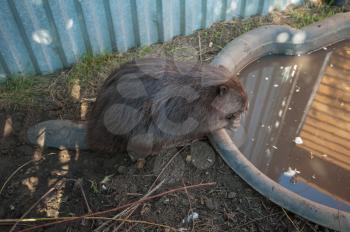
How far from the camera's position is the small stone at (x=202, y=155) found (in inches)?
134

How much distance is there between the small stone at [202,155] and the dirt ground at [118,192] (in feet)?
0.06

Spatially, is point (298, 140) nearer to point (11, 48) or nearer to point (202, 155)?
point (202, 155)

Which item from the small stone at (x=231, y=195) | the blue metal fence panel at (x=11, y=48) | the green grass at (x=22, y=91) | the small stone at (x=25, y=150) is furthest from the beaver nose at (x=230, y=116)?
the blue metal fence panel at (x=11, y=48)

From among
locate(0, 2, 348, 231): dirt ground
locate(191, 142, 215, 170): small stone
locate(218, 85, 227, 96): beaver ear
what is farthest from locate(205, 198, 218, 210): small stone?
locate(218, 85, 227, 96): beaver ear

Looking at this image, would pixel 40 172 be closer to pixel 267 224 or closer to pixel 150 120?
pixel 150 120

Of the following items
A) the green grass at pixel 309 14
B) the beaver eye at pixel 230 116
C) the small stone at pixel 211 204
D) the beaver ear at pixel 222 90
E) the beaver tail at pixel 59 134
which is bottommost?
the small stone at pixel 211 204

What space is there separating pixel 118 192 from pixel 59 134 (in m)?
0.85

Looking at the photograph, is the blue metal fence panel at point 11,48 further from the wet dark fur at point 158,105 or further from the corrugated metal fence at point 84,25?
the wet dark fur at point 158,105

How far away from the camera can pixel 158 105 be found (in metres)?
3.16

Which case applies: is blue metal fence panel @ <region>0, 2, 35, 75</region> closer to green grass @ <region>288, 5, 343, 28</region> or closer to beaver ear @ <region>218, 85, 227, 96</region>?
beaver ear @ <region>218, 85, 227, 96</region>

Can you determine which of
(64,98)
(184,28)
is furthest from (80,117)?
(184,28)

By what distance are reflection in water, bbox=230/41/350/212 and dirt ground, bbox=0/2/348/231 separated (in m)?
0.41

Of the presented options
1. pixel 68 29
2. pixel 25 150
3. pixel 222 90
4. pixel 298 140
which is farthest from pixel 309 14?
pixel 25 150

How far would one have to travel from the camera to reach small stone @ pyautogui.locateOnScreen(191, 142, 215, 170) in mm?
3405
